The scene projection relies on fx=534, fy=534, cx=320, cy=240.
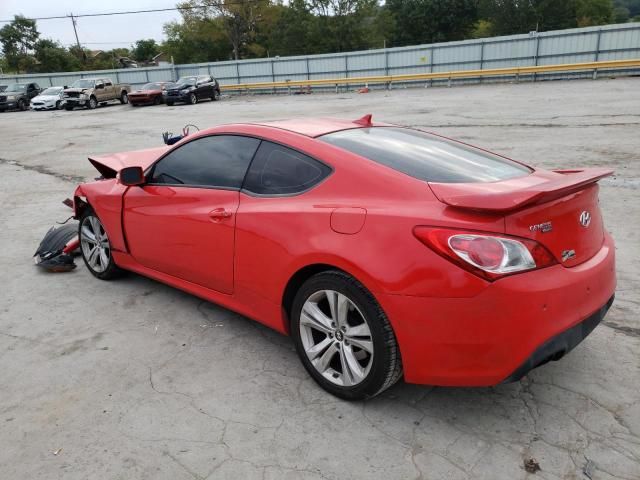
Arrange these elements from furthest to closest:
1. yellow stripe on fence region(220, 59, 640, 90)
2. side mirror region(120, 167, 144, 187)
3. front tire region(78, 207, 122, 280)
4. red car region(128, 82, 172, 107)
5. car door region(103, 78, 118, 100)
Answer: car door region(103, 78, 118, 100) → red car region(128, 82, 172, 107) → yellow stripe on fence region(220, 59, 640, 90) → front tire region(78, 207, 122, 280) → side mirror region(120, 167, 144, 187)

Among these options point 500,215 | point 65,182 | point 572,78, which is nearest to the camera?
point 500,215

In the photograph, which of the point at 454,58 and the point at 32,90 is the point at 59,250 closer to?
the point at 454,58

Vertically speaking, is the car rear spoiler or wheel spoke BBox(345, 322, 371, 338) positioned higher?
the car rear spoiler

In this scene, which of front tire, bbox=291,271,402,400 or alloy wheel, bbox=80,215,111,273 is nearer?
front tire, bbox=291,271,402,400

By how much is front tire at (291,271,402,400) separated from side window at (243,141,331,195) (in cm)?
57

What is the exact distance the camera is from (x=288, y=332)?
10.6ft

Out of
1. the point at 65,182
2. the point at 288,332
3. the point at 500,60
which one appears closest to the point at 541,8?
the point at 500,60

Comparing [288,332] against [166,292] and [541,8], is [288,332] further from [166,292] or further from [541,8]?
[541,8]

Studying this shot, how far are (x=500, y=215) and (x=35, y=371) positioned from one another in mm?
2928

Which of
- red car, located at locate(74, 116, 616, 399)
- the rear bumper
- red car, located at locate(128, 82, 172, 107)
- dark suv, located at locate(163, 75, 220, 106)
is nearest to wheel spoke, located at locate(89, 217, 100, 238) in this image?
red car, located at locate(74, 116, 616, 399)

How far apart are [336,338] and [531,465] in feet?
3.59

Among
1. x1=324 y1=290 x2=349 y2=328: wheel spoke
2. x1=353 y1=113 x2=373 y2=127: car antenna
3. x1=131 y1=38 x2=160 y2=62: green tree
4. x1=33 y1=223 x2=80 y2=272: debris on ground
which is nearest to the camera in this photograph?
x1=324 y1=290 x2=349 y2=328: wheel spoke

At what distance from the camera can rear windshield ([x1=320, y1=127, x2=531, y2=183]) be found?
2.90m

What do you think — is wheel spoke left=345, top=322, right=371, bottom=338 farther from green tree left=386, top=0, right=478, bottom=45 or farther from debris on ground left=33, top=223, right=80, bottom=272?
green tree left=386, top=0, right=478, bottom=45
